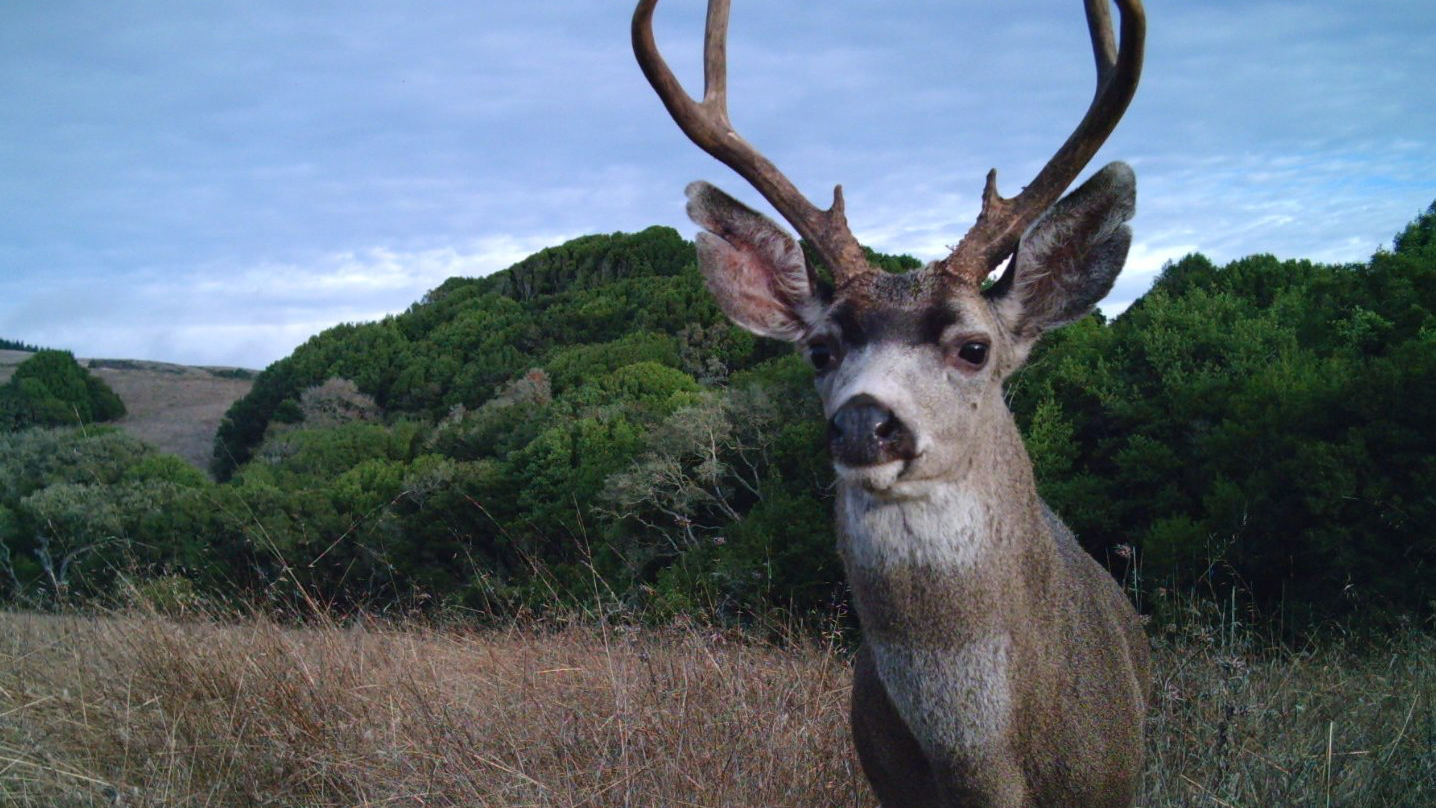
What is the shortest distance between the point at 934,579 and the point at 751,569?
1202 cm

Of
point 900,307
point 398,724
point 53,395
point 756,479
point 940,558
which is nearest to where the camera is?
point 940,558

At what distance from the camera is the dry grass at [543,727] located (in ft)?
14.9

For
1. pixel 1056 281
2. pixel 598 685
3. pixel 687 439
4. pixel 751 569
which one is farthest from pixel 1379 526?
pixel 687 439

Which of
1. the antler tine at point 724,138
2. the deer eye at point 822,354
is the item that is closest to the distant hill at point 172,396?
the antler tine at point 724,138

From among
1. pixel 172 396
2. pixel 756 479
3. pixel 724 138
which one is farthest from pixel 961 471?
pixel 172 396

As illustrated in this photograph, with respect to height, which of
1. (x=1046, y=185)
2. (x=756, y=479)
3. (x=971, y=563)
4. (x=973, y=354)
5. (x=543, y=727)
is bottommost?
(x=543, y=727)

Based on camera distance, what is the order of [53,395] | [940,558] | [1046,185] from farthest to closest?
[53,395]
[1046,185]
[940,558]

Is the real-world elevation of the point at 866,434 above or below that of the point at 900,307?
below

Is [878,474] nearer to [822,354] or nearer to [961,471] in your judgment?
[961,471]

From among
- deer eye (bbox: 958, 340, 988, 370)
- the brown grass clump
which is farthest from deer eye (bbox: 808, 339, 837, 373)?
the brown grass clump

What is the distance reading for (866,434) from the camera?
263cm

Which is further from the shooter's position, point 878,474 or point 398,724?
point 398,724

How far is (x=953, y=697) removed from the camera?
9.61 ft

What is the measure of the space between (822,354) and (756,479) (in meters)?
16.3
